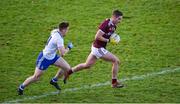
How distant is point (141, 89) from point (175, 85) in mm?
928

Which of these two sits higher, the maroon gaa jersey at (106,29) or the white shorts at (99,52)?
the maroon gaa jersey at (106,29)

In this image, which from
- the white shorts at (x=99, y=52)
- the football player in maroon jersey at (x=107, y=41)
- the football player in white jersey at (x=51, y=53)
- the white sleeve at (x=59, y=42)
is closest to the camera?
the white sleeve at (x=59, y=42)

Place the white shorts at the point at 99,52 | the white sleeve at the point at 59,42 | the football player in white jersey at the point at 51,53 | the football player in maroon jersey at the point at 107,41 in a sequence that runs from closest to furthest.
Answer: the white sleeve at the point at 59,42, the football player in white jersey at the point at 51,53, the football player in maroon jersey at the point at 107,41, the white shorts at the point at 99,52

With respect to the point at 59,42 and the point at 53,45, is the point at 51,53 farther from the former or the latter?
the point at 59,42

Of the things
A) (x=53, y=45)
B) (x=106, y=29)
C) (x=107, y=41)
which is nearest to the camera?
(x=53, y=45)

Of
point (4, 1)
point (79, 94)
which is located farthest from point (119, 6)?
point (79, 94)

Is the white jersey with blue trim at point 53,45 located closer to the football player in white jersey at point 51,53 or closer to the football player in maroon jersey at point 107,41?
A: the football player in white jersey at point 51,53

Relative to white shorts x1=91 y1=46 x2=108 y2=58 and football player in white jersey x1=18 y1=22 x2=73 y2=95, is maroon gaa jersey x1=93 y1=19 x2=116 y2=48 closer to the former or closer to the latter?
white shorts x1=91 y1=46 x2=108 y2=58

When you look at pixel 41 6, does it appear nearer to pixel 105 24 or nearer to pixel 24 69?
pixel 24 69

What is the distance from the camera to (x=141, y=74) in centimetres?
1559

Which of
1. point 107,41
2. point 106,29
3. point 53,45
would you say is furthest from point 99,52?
point 53,45

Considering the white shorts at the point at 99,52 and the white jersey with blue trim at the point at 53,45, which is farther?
the white shorts at the point at 99,52

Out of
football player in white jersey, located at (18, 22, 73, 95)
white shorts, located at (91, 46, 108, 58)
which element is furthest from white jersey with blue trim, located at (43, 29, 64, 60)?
white shorts, located at (91, 46, 108, 58)

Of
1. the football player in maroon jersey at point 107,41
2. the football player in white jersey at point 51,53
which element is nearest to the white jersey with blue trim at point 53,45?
the football player in white jersey at point 51,53
